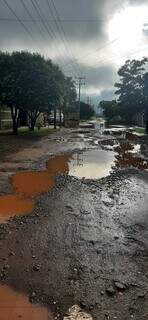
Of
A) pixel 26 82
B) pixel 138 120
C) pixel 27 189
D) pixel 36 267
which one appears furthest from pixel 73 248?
pixel 138 120

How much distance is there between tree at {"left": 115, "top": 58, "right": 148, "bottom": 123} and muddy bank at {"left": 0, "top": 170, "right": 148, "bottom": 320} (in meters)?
53.5

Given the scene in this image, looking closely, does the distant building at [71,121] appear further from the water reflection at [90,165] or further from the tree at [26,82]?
the water reflection at [90,165]

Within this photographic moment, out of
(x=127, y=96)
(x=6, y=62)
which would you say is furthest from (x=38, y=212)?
(x=127, y=96)

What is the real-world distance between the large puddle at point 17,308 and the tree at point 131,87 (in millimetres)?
59271

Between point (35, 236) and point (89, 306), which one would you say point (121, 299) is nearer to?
point (89, 306)

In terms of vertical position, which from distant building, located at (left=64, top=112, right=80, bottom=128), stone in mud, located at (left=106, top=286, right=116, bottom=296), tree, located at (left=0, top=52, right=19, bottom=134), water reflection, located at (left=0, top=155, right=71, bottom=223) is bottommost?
distant building, located at (left=64, top=112, right=80, bottom=128)

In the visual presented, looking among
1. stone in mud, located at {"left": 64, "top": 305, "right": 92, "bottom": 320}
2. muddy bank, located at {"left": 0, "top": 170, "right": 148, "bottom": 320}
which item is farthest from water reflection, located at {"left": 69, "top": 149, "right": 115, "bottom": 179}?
stone in mud, located at {"left": 64, "top": 305, "right": 92, "bottom": 320}

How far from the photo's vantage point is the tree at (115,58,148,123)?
64.0 metres

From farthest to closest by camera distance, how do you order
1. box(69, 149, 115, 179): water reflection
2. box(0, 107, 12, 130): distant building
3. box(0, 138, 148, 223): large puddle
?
box(0, 107, 12, 130): distant building, box(69, 149, 115, 179): water reflection, box(0, 138, 148, 223): large puddle

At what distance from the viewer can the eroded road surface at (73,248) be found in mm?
5508

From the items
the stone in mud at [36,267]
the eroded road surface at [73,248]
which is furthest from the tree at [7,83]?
the stone in mud at [36,267]

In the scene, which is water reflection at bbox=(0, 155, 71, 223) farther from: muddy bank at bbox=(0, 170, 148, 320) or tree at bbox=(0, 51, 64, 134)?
tree at bbox=(0, 51, 64, 134)

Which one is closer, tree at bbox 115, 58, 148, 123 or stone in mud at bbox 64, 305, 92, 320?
stone in mud at bbox 64, 305, 92, 320

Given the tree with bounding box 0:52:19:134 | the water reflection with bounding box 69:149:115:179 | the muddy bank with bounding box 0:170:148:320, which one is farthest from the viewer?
the tree with bounding box 0:52:19:134
